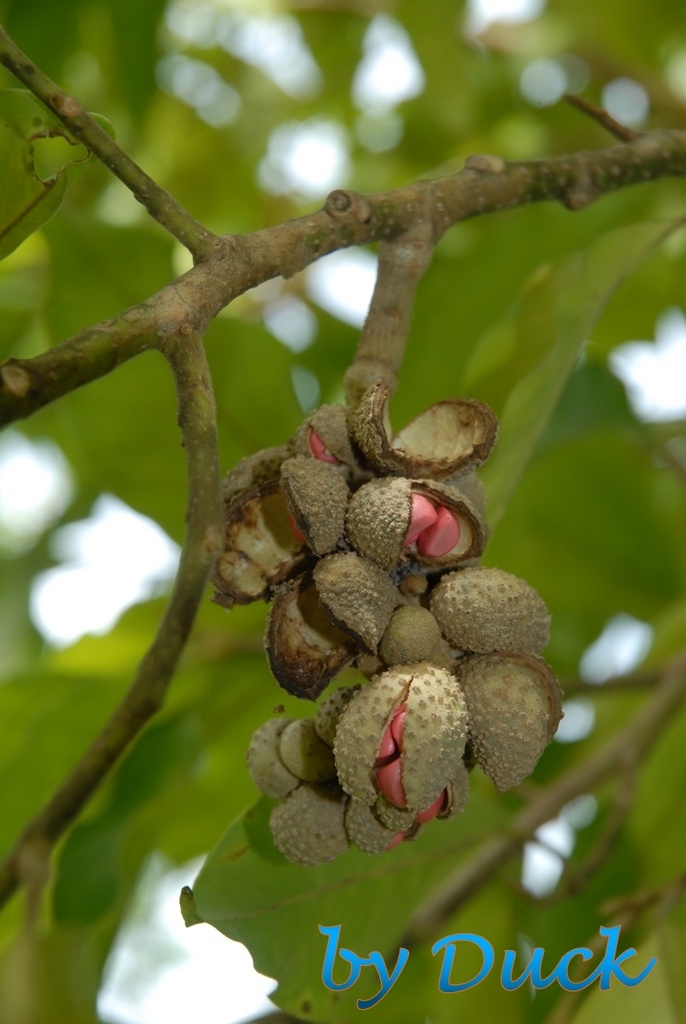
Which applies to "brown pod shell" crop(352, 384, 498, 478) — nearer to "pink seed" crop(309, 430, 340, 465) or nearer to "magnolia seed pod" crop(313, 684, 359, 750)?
"pink seed" crop(309, 430, 340, 465)

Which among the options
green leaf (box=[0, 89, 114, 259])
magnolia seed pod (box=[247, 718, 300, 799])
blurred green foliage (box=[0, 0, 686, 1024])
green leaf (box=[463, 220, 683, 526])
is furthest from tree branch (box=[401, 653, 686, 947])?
green leaf (box=[0, 89, 114, 259])

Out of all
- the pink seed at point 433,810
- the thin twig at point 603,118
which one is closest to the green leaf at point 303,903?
the pink seed at point 433,810

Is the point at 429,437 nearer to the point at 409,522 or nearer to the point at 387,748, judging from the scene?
the point at 409,522

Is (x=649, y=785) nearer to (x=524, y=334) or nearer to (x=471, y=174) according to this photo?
(x=524, y=334)

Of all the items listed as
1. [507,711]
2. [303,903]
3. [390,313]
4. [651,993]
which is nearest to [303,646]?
[507,711]

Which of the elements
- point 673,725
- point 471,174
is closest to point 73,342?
point 471,174

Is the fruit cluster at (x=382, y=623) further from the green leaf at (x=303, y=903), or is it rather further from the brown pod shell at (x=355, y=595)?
the green leaf at (x=303, y=903)
